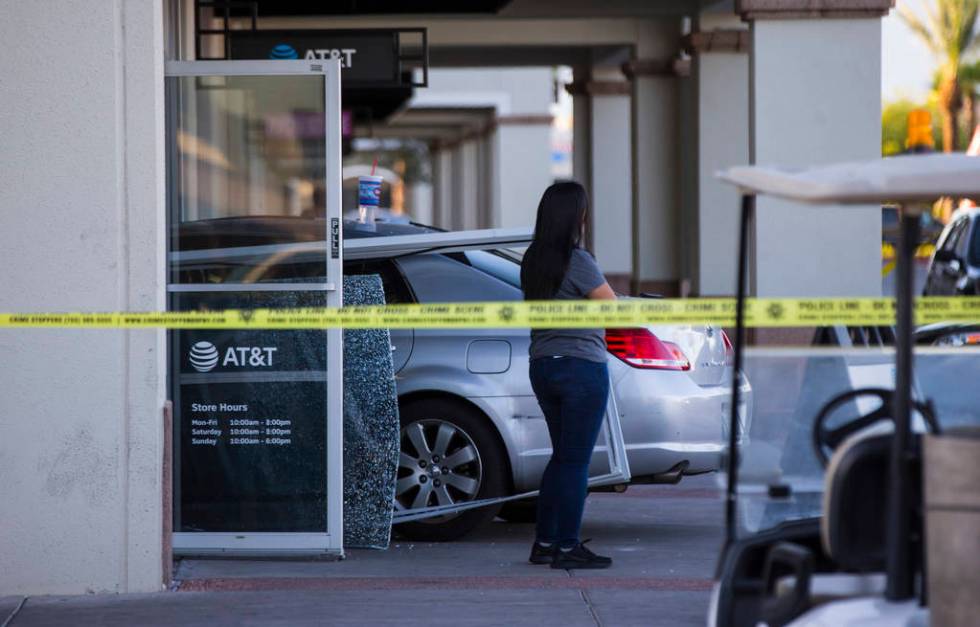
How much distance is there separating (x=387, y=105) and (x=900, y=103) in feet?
176

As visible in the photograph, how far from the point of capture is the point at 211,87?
7.92m

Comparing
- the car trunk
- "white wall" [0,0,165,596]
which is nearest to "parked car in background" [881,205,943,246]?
the car trunk

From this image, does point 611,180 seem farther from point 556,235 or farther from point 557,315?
point 557,315

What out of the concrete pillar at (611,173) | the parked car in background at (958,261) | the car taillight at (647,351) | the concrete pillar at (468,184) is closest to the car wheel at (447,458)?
the car taillight at (647,351)

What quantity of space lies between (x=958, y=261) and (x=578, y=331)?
12.0m

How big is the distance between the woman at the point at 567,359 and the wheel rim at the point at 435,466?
0.78m

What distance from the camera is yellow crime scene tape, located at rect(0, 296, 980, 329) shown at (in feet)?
18.8

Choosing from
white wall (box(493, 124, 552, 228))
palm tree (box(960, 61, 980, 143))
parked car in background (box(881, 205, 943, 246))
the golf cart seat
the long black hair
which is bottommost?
→ the golf cart seat

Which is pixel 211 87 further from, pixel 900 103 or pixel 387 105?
pixel 900 103

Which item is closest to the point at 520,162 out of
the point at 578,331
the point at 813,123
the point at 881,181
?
the point at 813,123

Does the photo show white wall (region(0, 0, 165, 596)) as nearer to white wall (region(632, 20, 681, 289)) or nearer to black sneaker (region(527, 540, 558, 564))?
Result: black sneaker (region(527, 540, 558, 564))

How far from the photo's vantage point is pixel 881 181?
13.4 ft

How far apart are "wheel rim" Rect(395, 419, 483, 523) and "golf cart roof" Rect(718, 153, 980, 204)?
392cm

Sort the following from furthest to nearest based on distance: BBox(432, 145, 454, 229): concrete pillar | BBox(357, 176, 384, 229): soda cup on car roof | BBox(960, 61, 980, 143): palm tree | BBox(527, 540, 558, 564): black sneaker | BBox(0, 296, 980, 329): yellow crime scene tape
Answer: BBox(960, 61, 980, 143): palm tree → BBox(432, 145, 454, 229): concrete pillar → BBox(357, 176, 384, 229): soda cup on car roof → BBox(527, 540, 558, 564): black sneaker → BBox(0, 296, 980, 329): yellow crime scene tape
